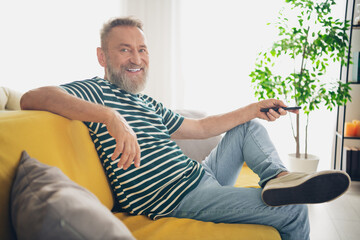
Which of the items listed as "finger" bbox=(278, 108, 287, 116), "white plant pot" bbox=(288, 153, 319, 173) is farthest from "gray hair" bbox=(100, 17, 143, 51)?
"white plant pot" bbox=(288, 153, 319, 173)

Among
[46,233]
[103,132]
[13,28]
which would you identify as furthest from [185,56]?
[46,233]

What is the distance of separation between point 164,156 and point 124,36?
61 cm

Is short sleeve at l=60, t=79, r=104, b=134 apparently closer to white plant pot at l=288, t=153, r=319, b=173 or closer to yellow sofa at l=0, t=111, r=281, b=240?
yellow sofa at l=0, t=111, r=281, b=240

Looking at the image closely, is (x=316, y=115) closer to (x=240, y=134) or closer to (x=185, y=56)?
(x=185, y=56)

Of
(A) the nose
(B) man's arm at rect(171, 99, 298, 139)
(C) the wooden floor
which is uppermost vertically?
(A) the nose

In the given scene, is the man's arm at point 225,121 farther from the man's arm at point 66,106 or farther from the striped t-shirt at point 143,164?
the man's arm at point 66,106

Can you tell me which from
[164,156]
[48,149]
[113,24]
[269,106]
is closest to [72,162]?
[48,149]

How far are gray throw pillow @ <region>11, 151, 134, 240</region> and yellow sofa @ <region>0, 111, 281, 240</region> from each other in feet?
0.47

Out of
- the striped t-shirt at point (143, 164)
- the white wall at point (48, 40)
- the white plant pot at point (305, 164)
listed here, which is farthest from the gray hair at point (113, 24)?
the white wall at point (48, 40)

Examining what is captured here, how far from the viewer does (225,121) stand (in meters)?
1.48

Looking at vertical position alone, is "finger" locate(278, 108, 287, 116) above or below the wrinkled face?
below

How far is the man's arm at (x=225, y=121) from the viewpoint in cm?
143

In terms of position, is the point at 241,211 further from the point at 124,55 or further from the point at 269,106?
the point at 124,55

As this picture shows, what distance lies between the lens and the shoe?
968 mm
